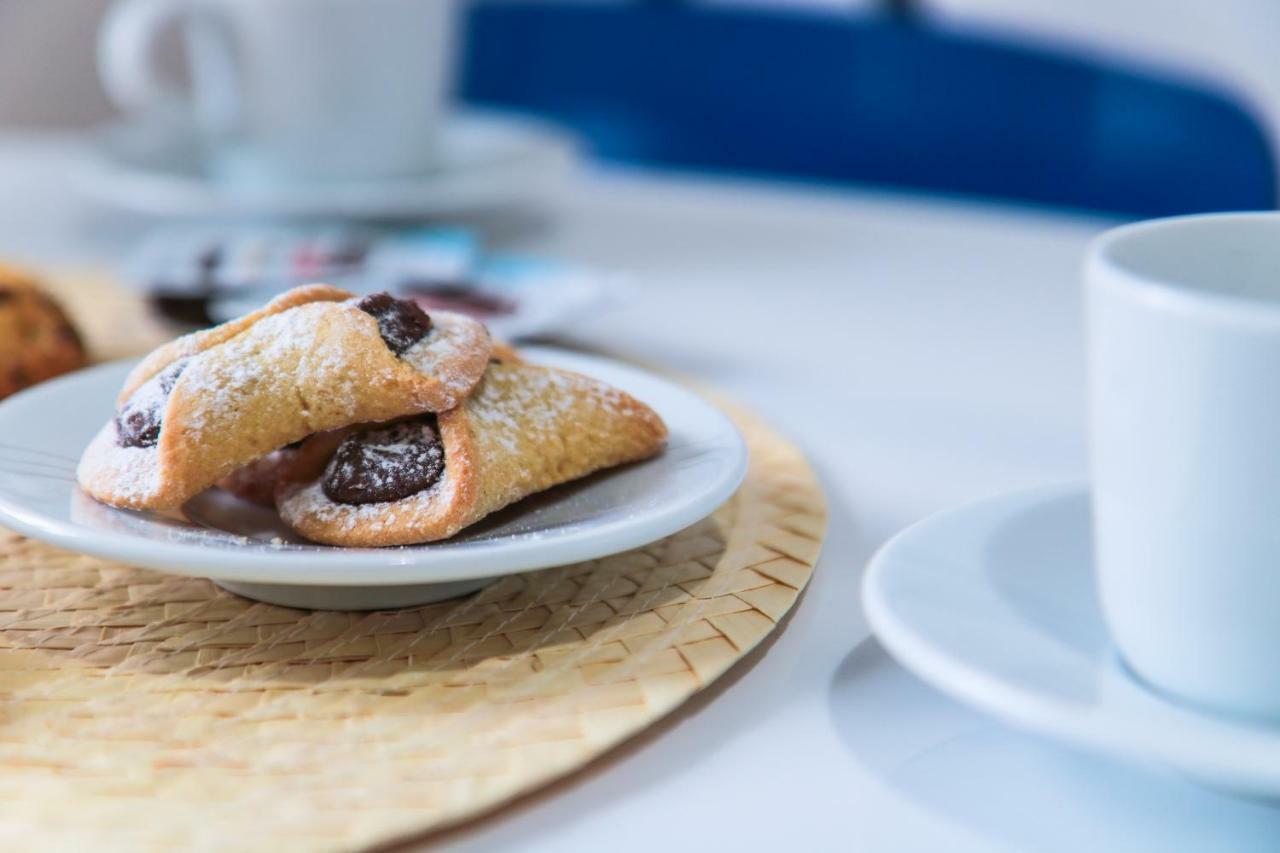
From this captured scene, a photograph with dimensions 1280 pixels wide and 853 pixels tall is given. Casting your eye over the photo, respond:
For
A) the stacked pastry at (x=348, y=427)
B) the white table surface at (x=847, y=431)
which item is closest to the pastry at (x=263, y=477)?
the stacked pastry at (x=348, y=427)

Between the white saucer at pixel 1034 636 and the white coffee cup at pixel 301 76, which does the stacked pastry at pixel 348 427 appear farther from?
the white coffee cup at pixel 301 76

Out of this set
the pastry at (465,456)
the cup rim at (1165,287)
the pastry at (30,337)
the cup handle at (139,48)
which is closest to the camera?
the cup rim at (1165,287)

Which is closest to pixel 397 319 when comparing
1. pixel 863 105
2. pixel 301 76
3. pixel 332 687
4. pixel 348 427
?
pixel 348 427

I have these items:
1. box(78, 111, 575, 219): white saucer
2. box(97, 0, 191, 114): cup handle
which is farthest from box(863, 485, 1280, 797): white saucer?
box(97, 0, 191, 114): cup handle

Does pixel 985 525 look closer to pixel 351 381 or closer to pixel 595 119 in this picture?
pixel 351 381

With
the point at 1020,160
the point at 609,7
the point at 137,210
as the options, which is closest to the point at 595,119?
the point at 609,7

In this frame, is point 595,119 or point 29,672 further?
point 595,119

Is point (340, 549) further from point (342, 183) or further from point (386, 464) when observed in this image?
point (342, 183)
